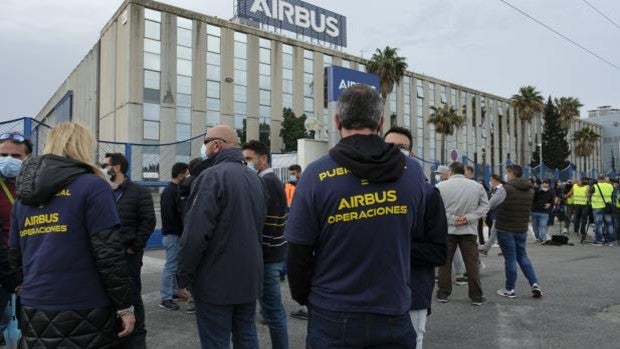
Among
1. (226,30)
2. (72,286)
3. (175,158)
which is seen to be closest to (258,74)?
(226,30)

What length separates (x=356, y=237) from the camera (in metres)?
2.22

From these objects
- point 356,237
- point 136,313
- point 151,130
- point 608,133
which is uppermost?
point 608,133

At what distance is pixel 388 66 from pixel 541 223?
32547 mm

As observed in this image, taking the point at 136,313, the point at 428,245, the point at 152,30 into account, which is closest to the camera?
the point at 428,245

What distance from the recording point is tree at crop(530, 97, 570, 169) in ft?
221

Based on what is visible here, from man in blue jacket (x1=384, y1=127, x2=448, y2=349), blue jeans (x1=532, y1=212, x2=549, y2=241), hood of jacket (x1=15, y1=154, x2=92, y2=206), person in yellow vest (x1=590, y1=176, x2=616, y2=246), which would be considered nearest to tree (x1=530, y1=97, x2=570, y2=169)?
person in yellow vest (x1=590, y1=176, x2=616, y2=246)

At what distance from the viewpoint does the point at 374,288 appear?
2215 millimetres

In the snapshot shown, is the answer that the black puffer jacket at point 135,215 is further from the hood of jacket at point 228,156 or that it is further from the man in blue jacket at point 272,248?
the hood of jacket at point 228,156

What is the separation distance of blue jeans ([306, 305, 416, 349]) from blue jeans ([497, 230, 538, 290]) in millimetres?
5388

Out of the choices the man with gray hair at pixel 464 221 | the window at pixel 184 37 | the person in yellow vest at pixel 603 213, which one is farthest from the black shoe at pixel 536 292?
the window at pixel 184 37

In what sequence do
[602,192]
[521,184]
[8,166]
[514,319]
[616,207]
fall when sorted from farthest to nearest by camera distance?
[602,192], [616,207], [521,184], [514,319], [8,166]

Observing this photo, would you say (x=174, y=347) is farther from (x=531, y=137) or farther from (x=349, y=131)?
(x=531, y=137)

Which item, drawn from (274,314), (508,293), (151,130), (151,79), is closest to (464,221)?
(508,293)

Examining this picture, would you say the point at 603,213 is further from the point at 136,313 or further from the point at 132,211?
the point at 136,313
